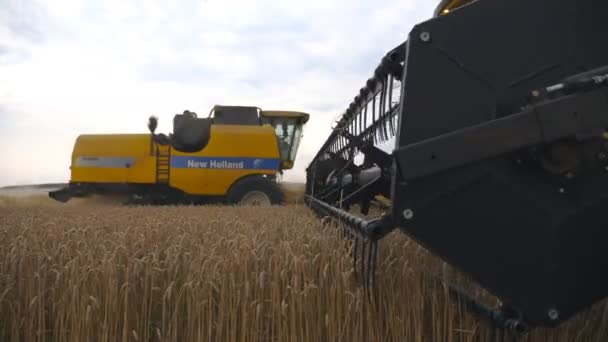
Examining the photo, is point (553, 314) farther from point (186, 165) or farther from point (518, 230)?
point (186, 165)

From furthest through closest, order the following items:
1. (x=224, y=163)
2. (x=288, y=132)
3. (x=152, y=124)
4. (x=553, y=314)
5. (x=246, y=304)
Result: (x=288, y=132)
(x=224, y=163)
(x=152, y=124)
(x=246, y=304)
(x=553, y=314)

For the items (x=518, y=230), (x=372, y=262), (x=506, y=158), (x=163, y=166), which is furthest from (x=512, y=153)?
(x=163, y=166)

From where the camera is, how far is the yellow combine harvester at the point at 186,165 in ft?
37.3

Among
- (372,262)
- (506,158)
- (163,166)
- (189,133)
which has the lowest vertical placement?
(372,262)

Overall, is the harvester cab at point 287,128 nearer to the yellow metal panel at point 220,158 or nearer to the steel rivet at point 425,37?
the yellow metal panel at point 220,158

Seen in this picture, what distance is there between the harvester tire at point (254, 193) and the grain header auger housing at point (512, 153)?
924 cm

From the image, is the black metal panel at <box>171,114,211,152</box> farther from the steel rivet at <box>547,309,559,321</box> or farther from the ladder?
the steel rivet at <box>547,309,559,321</box>

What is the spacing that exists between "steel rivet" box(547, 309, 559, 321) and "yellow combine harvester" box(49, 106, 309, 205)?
31.2 ft

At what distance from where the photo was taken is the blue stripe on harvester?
11.4 meters

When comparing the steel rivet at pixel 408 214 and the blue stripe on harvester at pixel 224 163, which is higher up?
the blue stripe on harvester at pixel 224 163

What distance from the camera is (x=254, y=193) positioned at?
36.9 ft

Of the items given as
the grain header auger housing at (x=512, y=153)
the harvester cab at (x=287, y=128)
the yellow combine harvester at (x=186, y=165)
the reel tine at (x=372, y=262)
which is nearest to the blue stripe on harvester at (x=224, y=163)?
the yellow combine harvester at (x=186, y=165)

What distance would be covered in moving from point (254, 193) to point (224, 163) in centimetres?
81

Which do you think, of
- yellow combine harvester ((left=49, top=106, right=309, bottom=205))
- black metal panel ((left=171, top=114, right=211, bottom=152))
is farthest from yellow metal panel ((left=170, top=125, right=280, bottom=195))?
black metal panel ((left=171, top=114, right=211, bottom=152))
